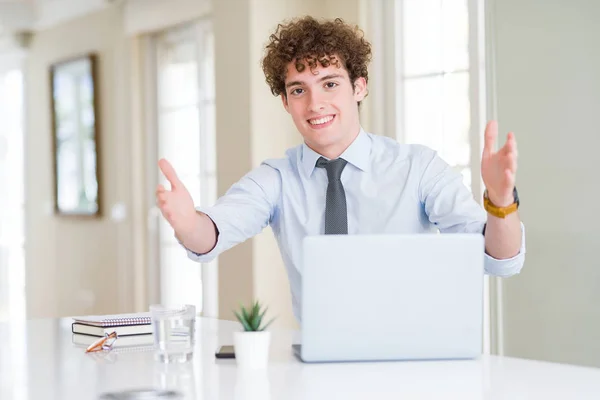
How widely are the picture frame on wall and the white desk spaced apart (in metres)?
4.64

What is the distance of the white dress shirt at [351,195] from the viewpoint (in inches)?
97.5

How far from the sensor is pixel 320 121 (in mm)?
2461

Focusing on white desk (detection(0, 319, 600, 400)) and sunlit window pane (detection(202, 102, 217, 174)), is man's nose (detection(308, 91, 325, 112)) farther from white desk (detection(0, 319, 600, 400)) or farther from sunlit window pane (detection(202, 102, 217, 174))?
sunlit window pane (detection(202, 102, 217, 174))

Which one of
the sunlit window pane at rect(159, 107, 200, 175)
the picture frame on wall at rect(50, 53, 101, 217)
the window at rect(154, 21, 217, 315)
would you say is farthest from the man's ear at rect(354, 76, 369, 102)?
the picture frame on wall at rect(50, 53, 101, 217)

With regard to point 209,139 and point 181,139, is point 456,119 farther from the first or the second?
point 181,139

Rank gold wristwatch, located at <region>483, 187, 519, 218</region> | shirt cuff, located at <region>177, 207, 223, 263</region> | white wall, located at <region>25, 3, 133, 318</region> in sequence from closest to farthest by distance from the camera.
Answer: gold wristwatch, located at <region>483, 187, 519, 218</region> < shirt cuff, located at <region>177, 207, 223, 263</region> < white wall, located at <region>25, 3, 133, 318</region>

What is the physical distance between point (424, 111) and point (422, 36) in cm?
37

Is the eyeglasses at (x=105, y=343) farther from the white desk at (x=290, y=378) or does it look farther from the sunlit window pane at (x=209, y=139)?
the sunlit window pane at (x=209, y=139)

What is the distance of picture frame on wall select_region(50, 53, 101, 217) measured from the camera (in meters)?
6.40

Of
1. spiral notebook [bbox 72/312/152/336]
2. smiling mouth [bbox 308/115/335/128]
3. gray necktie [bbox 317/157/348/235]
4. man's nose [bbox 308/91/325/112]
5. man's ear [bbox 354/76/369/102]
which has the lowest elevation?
spiral notebook [bbox 72/312/152/336]

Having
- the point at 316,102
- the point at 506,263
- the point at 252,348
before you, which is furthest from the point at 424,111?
the point at 252,348

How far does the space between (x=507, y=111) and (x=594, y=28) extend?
1.61 ft

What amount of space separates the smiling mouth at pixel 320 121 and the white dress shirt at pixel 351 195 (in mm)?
96

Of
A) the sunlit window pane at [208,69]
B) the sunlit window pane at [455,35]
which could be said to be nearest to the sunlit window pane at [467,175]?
the sunlit window pane at [455,35]
